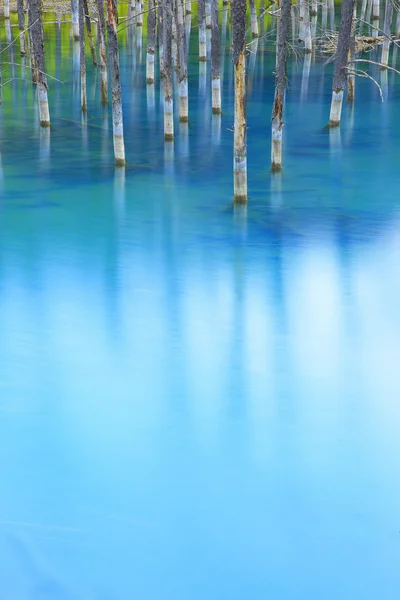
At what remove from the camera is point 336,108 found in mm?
18469

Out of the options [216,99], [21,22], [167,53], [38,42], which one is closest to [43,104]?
[38,42]

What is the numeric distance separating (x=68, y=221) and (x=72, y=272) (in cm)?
223

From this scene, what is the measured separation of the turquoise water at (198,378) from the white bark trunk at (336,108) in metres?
1.33

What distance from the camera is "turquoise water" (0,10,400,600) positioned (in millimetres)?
6121

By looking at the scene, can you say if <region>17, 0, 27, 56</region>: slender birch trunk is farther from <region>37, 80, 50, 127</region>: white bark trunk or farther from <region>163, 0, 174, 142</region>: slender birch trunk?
<region>163, 0, 174, 142</region>: slender birch trunk

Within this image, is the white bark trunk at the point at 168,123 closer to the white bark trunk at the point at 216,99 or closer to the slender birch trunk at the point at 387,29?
the white bark trunk at the point at 216,99

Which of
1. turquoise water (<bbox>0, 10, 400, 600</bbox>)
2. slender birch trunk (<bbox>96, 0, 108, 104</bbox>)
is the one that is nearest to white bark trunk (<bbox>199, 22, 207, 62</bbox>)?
slender birch trunk (<bbox>96, 0, 108, 104</bbox>)

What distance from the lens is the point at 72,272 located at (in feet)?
38.2

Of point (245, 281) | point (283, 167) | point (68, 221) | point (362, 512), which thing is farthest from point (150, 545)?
point (283, 167)

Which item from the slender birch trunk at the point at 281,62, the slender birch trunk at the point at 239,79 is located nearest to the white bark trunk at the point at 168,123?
the slender birch trunk at the point at 281,62

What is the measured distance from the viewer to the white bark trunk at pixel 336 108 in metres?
17.8

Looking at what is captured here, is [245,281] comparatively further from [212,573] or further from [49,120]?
[49,120]

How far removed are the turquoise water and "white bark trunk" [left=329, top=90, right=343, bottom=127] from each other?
133 centimetres

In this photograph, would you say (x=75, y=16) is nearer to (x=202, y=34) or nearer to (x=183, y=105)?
(x=202, y=34)
